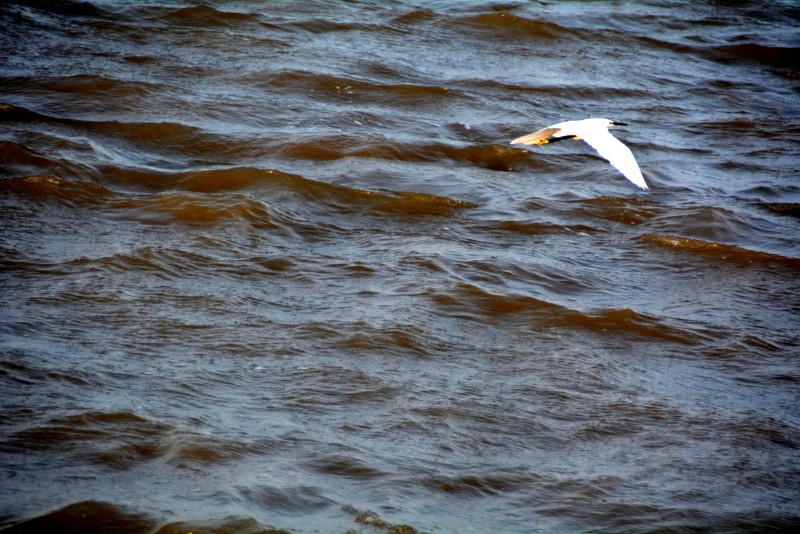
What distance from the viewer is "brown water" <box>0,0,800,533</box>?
11.3ft

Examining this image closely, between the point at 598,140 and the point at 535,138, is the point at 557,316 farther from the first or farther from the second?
the point at 598,140

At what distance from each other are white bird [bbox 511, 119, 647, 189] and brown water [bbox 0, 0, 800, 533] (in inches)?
16.7

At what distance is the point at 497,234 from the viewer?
597 centimetres

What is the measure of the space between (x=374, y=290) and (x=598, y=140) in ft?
7.05

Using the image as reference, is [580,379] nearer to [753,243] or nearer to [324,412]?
[324,412]

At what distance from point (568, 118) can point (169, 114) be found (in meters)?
3.34

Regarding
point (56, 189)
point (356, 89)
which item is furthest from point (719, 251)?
point (56, 189)

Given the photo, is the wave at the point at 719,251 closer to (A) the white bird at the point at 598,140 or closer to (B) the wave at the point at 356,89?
(A) the white bird at the point at 598,140

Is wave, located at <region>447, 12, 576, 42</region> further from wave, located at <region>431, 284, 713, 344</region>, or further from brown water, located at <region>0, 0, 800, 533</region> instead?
wave, located at <region>431, 284, 713, 344</region>

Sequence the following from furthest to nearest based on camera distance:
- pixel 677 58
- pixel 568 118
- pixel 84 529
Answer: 1. pixel 677 58
2. pixel 568 118
3. pixel 84 529

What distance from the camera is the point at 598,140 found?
634cm

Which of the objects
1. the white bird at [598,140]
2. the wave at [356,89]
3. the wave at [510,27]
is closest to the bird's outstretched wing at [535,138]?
the white bird at [598,140]

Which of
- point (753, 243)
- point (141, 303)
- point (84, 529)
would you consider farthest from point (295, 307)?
point (753, 243)

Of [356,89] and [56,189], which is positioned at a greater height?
[356,89]
